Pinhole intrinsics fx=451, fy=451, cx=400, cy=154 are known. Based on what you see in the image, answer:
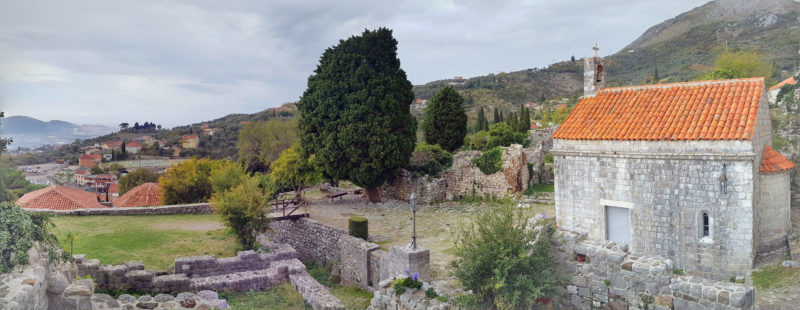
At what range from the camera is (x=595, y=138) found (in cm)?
1243

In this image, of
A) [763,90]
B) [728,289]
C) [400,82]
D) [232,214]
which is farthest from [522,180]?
[728,289]

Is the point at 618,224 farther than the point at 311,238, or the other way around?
the point at 311,238

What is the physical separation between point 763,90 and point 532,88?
7391 cm

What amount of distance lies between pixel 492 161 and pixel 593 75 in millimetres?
9635

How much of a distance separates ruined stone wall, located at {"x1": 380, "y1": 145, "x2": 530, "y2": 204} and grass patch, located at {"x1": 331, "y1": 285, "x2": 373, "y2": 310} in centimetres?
1009

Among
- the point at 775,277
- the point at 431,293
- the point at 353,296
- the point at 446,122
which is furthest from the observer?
the point at 446,122

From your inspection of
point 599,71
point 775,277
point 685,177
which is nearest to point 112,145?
point 599,71

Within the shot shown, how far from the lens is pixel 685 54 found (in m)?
60.5

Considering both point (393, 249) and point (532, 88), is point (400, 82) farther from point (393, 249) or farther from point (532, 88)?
point (532, 88)

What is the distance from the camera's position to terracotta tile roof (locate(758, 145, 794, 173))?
10.8m

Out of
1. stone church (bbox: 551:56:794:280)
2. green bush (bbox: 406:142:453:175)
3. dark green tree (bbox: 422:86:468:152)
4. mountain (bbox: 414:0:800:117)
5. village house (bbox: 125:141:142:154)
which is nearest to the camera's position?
stone church (bbox: 551:56:794:280)

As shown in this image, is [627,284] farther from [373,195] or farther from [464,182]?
[464,182]

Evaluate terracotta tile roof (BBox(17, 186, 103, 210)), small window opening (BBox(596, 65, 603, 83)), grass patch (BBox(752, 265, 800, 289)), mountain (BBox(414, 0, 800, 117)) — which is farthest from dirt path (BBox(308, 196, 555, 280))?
mountain (BBox(414, 0, 800, 117))

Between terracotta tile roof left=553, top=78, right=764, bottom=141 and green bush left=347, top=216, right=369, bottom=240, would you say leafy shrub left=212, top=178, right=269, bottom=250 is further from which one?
terracotta tile roof left=553, top=78, right=764, bottom=141
